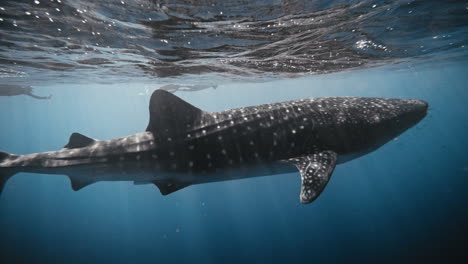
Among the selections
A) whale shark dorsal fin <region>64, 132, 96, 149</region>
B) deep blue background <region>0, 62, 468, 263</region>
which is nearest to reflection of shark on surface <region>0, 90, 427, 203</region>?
whale shark dorsal fin <region>64, 132, 96, 149</region>

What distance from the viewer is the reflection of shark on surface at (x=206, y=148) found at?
4.02m

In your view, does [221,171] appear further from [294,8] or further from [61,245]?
[61,245]

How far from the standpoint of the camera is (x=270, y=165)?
4.19m

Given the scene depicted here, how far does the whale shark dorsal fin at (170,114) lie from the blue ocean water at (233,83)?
10.3 feet

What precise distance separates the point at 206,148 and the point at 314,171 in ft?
6.15

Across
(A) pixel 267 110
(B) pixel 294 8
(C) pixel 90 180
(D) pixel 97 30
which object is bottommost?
(C) pixel 90 180

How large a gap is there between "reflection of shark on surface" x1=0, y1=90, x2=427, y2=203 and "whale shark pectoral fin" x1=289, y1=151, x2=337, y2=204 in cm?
2

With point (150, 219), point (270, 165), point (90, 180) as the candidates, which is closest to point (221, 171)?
point (270, 165)

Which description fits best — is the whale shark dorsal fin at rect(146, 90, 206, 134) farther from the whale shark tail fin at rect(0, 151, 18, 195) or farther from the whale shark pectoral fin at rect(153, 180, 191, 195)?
the whale shark tail fin at rect(0, 151, 18, 195)

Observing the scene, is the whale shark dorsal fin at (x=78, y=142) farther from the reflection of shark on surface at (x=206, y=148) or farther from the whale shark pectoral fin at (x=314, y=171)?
the whale shark pectoral fin at (x=314, y=171)

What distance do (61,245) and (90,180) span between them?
39425 millimetres

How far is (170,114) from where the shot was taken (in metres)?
4.28

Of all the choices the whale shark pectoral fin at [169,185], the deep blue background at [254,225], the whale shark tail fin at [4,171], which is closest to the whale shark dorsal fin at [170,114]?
the whale shark pectoral fin at [169,185]

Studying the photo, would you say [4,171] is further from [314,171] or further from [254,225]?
[254,225]
